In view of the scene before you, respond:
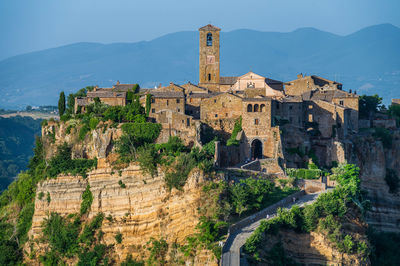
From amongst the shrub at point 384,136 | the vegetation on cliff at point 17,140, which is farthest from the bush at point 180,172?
the vegetation on cliff at point 17,140

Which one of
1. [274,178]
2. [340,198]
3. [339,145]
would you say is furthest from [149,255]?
[339,145]

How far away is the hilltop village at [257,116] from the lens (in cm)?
5406

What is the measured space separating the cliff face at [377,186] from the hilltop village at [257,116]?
243 centimetres

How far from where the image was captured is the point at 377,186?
63500 millimetres

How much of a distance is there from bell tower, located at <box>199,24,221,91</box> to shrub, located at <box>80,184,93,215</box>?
22736 mm

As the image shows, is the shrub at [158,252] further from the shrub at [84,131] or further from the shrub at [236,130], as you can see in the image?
the shrub at [84,131]

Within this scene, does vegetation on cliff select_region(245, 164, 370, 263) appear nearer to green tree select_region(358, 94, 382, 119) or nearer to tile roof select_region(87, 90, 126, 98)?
green tree select_region(358, 94, 382, 119)

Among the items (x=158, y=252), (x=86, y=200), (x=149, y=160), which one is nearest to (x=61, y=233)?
(x=86, y=200)

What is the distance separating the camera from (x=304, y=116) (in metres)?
59.4

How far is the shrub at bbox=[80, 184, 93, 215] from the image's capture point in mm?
52631

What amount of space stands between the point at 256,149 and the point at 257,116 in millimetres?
2820

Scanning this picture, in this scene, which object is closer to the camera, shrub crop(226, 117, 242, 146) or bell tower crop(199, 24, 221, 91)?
shrub crop(226, 117, 242, 146)

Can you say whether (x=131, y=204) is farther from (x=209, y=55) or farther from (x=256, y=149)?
(x=209, y=55)

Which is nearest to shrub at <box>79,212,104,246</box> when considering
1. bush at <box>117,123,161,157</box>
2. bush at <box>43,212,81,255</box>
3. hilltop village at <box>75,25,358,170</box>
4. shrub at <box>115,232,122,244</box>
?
bush at <box>43,212,81,255</box>
